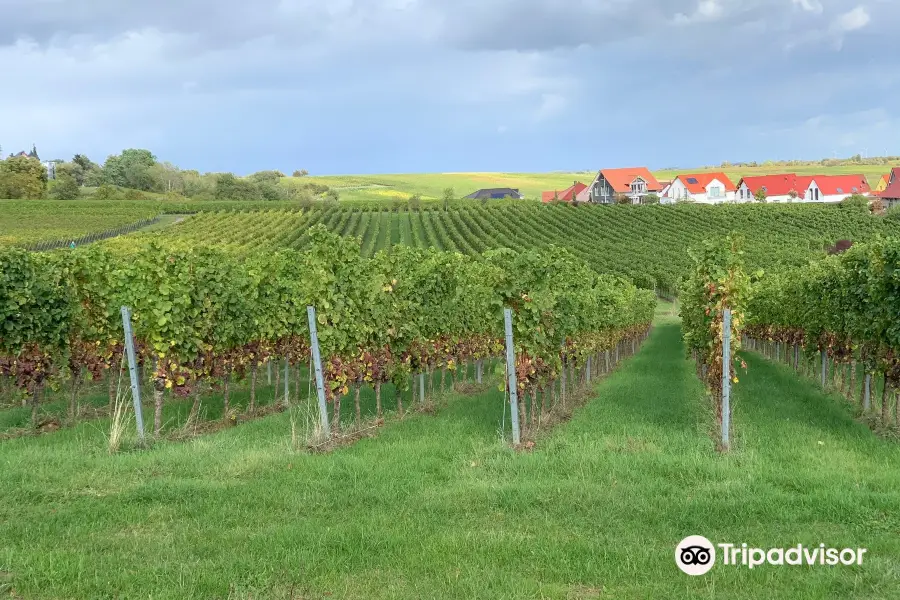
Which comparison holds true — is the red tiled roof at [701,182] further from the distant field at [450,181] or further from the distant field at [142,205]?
the distant field at [142,205]

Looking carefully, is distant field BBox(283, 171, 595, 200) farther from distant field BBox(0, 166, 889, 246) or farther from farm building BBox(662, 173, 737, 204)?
farm building BBox(662, 173, 737, 204)

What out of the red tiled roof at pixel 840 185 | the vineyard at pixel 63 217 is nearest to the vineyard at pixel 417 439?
the vineyard at pixel 63 217

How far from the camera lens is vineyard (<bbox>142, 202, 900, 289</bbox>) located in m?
64.2

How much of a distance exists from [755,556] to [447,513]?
110 inches

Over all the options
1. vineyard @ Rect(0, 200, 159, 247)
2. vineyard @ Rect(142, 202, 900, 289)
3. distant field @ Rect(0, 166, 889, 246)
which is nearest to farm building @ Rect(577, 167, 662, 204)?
vineyard @ Rect(142, 202, 900, 289)

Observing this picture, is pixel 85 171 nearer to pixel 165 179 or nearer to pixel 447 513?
pixel 165 179

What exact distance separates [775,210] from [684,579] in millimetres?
90928

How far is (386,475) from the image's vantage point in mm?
8125

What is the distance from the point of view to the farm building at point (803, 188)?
4498 inches

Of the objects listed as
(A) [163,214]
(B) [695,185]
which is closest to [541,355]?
(A) [163,214]

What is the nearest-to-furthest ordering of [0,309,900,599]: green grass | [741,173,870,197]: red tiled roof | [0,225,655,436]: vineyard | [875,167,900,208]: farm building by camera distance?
1. [0,309,900,599]: green grass
2. [0,225,655,436]: vineyard
3. [875,167,900,208]: farm building
4. [741,173,870,197]: red tiled roof

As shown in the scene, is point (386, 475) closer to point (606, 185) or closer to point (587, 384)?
point (587, 384)

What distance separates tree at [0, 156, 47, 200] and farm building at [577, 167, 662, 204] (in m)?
85.9

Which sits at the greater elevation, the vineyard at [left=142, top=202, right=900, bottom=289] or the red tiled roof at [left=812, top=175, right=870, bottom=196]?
the red tiled roof at [left=812, top=175, right=870, bottom=196]
